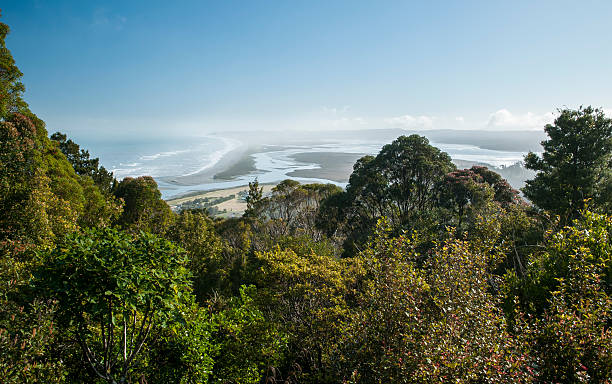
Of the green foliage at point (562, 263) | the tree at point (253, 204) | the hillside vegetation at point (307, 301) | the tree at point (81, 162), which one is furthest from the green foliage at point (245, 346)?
the tree at point (81, 162)

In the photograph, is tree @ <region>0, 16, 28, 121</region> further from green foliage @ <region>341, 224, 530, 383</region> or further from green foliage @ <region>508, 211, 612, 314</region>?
green foliage @ <region>508, 211, 612, 314</region>

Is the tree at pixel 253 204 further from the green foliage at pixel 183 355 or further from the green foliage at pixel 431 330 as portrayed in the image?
the green foliage at pixel 431 330

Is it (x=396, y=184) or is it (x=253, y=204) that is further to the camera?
(x=253, y=204)

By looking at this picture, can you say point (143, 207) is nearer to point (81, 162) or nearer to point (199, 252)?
point (199, 252)

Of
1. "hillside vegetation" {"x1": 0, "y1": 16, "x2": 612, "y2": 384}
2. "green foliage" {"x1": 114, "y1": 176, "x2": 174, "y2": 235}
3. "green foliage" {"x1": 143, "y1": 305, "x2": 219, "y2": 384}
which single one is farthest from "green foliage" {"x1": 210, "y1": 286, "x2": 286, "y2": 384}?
"green foliage" {"x1": 114, "y1": 176, "x2": 174, "y2": 235}

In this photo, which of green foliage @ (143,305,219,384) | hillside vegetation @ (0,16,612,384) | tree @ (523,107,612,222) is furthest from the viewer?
tree @ (523,107,612,222)

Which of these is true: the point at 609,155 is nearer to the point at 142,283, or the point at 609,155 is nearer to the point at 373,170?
the point at 373,170

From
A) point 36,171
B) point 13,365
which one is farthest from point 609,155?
point 36,171

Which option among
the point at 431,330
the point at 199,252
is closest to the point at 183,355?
the point at 431,330

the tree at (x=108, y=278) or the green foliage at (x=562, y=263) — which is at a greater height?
the tree at (x=108, y=278)
